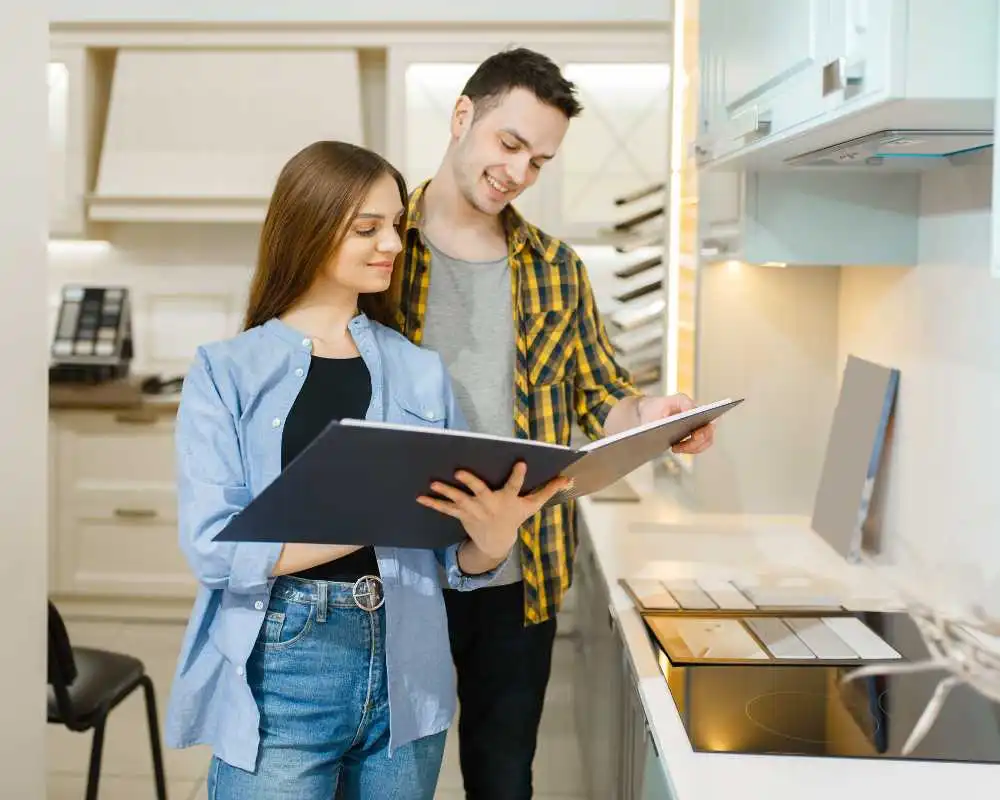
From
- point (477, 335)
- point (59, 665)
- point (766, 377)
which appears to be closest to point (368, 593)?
point (477, 335)

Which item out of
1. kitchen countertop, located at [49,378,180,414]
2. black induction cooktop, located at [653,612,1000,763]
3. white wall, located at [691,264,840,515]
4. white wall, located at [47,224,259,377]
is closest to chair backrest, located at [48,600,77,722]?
black induction cooktop, located at [653,612,1000,763]

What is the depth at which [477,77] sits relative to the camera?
1793mm

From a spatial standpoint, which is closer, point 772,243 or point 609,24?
point 772,243

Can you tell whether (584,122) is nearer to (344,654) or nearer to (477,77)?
(477,77)

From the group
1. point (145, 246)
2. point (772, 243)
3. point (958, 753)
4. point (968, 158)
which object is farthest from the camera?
point (145, 246)

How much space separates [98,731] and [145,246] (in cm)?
268

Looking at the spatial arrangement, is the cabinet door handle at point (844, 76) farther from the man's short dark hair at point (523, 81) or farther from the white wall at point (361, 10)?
the white wall at point (361, 10)

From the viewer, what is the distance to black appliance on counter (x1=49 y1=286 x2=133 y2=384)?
4.16 meters

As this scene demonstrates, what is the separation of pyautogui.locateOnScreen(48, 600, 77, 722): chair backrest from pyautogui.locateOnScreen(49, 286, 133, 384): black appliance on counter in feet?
6.88

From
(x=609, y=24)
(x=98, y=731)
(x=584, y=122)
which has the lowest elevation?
(x=98, y=731)

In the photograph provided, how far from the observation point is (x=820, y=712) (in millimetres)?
1330

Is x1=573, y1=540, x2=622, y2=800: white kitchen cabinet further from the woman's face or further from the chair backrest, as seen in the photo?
the chair backrest

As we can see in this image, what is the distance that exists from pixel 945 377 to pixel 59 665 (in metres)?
1.71

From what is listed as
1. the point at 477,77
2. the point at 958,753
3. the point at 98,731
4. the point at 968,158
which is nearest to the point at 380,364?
the point at 477,77
